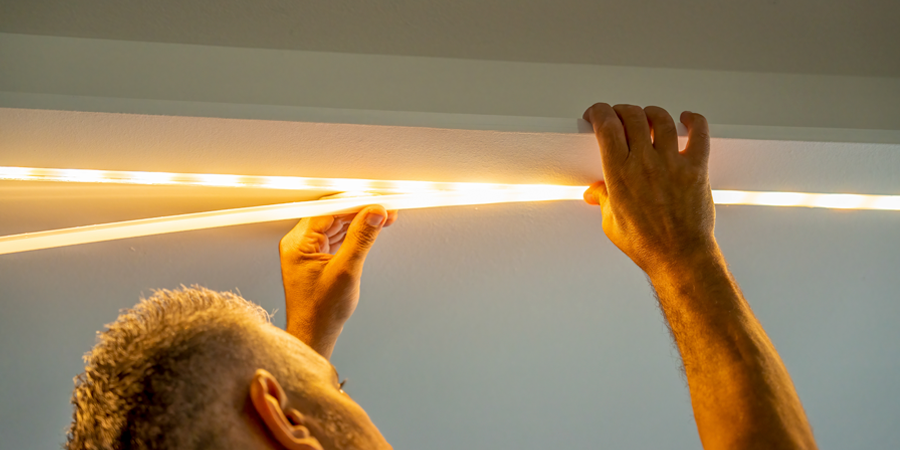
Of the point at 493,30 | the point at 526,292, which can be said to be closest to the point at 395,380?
the point at 526,292

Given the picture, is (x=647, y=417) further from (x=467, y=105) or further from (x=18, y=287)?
(x=18, y=287)

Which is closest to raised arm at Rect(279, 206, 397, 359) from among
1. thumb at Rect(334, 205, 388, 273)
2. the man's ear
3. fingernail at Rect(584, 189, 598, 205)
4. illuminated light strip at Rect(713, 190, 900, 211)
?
thumb at Rect(334, 205, 388, 273)

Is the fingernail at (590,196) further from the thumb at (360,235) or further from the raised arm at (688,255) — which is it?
the thumb at (360,235)

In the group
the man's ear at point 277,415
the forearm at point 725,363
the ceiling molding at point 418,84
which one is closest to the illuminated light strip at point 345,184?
the ceiling molding at point 418,84

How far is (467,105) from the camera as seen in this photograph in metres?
1.07

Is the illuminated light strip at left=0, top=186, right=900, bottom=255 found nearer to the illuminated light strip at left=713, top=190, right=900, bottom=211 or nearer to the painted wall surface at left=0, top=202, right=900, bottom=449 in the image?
the illuminated light strip at left=713, top=190, right=900, bottom=211

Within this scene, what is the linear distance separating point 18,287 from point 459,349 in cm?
109

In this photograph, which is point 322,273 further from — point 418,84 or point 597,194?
point 597,194

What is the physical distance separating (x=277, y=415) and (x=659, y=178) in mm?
600

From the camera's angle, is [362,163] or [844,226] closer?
[362,163]

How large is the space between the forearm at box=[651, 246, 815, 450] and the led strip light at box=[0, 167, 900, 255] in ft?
0.82

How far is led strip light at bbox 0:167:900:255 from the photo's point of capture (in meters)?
0.91

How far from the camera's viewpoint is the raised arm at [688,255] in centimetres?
77

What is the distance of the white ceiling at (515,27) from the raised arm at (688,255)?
0.23 meters
